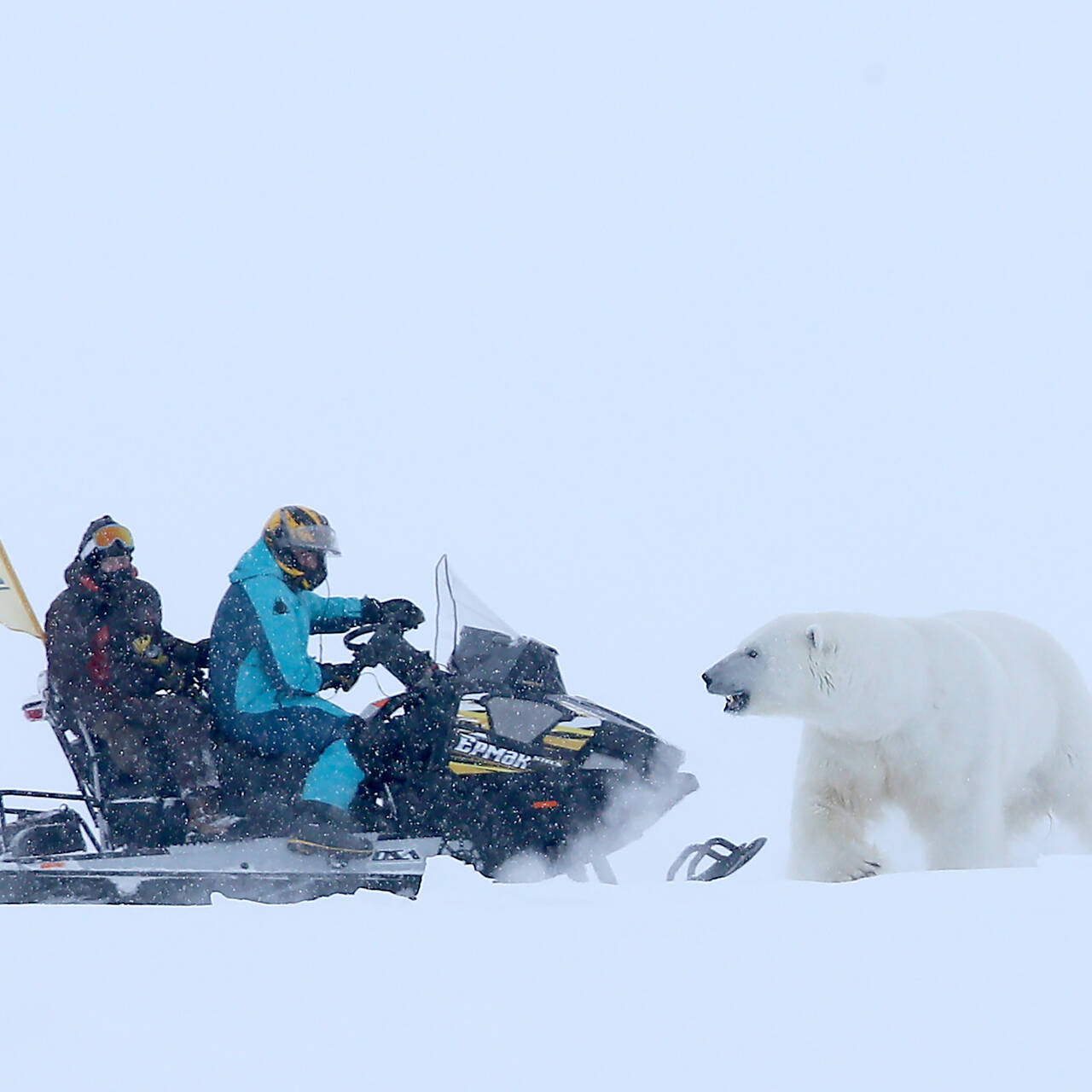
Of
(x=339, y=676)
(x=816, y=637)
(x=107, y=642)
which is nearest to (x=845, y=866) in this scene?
(x=816, y=637)

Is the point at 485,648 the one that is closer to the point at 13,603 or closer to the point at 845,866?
the point at 845,866

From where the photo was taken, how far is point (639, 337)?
23.5 meters

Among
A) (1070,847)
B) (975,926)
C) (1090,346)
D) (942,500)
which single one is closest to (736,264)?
(1090,346)

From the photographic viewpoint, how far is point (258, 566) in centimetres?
441

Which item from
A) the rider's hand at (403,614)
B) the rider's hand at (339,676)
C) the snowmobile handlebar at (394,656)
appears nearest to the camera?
the snowmobile handlebar at (394,656)

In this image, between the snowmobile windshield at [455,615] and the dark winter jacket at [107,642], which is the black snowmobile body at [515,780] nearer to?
the snowmobile windshield at [455,615]

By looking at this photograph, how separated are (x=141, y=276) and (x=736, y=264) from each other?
13611 mm

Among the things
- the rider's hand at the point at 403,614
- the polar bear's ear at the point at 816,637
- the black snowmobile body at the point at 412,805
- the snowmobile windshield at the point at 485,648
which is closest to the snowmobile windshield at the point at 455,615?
the snowmobile windshield at the point at 485,648

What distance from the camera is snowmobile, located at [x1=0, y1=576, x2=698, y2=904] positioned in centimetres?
425

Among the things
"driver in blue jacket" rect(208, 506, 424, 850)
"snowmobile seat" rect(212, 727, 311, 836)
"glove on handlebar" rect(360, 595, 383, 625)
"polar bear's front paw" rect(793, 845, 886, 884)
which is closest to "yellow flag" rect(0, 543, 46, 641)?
"driver in blue jacket" rect(208, 506, 424, 850)

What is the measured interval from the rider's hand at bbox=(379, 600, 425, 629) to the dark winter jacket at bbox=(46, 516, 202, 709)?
778 mm

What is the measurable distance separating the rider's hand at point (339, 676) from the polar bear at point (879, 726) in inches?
52.7

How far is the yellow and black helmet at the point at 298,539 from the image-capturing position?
4.41 meters

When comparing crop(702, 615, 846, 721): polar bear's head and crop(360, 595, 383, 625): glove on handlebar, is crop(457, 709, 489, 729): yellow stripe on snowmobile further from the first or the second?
crop(702, 615, 846, 721): polar bear's head
